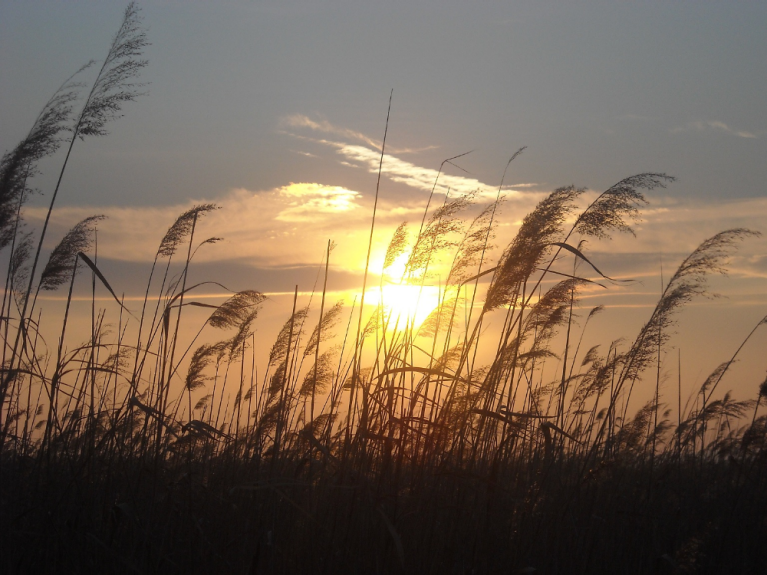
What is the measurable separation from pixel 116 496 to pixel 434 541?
60.3 inches

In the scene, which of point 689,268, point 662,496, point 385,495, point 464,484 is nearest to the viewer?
point 385,495

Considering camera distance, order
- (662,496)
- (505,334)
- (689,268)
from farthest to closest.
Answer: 1. (689,268)
2. (662,496)
3. (505,334)

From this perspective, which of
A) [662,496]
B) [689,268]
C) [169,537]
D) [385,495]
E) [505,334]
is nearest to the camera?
[385,495]

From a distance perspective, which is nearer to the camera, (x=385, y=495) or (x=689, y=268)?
(x=385, y=495)

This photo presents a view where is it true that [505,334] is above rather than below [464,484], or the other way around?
above

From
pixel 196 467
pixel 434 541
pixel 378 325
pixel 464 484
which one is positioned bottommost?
pixel 196 467

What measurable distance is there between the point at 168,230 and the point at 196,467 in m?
1.50

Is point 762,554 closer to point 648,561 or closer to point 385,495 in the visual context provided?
point 648,561

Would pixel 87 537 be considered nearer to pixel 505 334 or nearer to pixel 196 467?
pixel 196 467

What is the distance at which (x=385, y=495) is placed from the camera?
2.34m

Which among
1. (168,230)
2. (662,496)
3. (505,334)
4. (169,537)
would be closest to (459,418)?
Answer: (505,334)

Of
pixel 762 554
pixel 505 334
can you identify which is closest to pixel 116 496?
pixel 505 334

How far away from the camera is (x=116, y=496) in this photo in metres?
2.81

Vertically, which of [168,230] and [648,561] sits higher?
[168,230]
